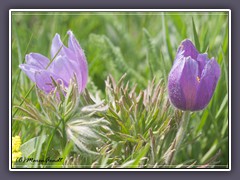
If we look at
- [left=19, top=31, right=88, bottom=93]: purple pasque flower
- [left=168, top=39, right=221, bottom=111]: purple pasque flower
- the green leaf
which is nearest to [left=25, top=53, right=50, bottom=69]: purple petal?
[left=19, top=31, right=88, bottom=93]: purple pasque flower

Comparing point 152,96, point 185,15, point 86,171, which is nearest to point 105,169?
point 86,171

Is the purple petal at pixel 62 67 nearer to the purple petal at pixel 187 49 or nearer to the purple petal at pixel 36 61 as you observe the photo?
the purple petal at pixel 36 61

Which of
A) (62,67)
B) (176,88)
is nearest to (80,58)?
(62,67)

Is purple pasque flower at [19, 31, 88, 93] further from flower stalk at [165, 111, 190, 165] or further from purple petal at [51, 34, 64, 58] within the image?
flower stalk at [165, 111, 190, 165]

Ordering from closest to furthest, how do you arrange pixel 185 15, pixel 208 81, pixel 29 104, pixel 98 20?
pixel 208 81
pixel 29 104
pixel 185 15
pixel 98 20

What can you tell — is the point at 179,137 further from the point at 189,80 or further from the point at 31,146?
the point at 31,146

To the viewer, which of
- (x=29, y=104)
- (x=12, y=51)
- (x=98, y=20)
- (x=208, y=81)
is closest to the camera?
(x=208, y=81)

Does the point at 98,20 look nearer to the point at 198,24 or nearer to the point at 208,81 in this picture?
the point at 198,24

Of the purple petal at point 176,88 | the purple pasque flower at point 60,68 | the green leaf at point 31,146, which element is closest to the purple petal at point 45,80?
the purple pasque flower at point 60,68
